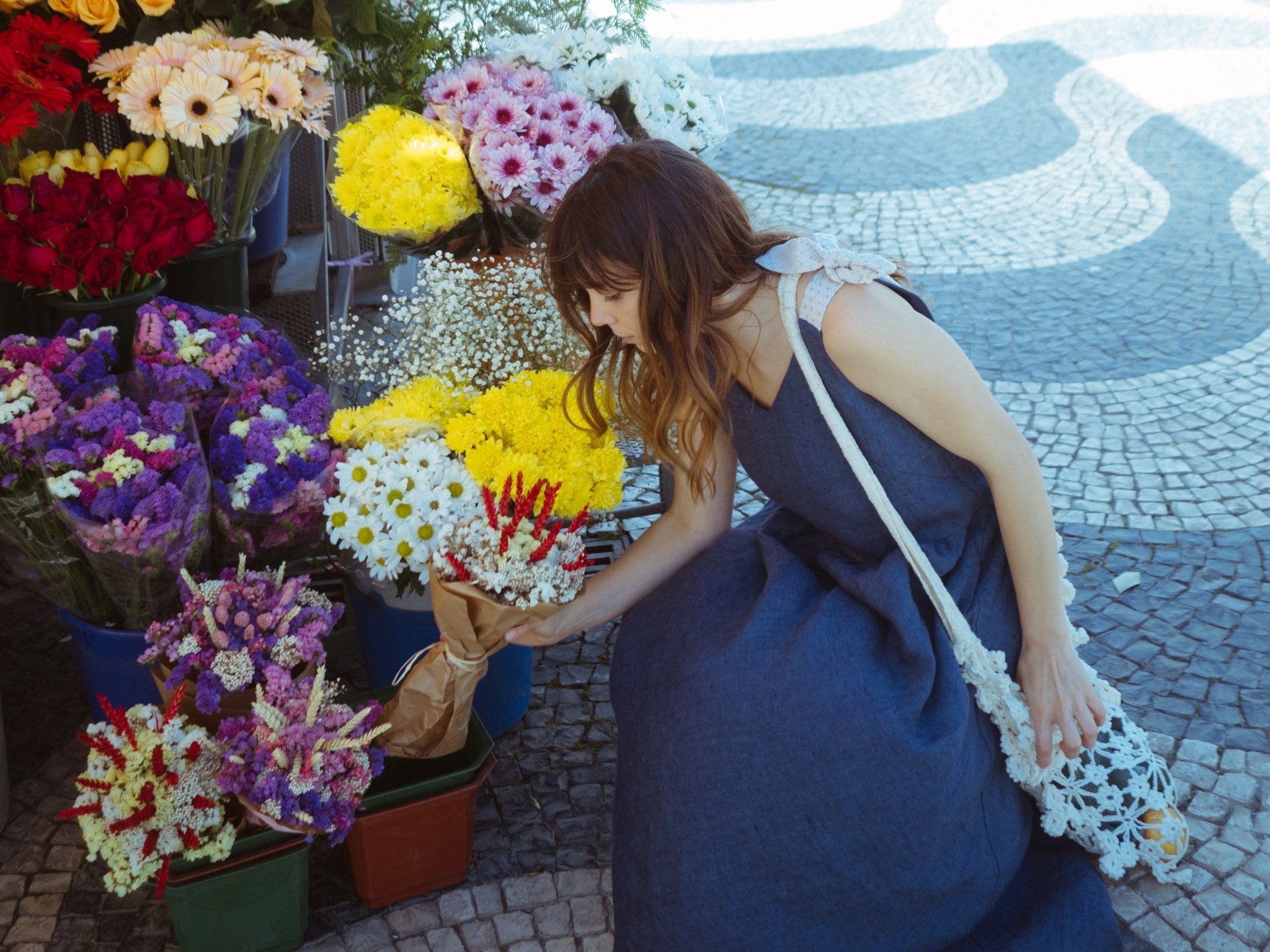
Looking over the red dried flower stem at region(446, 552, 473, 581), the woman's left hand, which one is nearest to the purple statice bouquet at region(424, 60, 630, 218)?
the red dried flower stem at region(446, 552, 473, 581)

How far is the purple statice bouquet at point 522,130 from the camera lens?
2.52 meters

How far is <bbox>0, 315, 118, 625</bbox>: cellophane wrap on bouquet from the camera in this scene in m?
2.12

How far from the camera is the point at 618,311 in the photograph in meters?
1.86

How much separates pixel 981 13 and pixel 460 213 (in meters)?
8.28

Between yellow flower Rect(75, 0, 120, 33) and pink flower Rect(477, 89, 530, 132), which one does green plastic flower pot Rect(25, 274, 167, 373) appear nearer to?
yellow flower Rect(75, 0, 120, 33)

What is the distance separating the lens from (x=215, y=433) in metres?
2.24

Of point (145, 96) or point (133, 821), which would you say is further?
point (145, 96)

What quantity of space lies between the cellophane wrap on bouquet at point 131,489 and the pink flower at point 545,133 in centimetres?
100

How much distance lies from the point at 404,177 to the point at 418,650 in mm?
1090

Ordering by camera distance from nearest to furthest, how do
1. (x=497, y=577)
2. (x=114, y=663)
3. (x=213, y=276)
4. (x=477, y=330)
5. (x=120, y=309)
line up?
(x=497, y=577), (x=114, y=663), (x=477, y=330), (x=120, y=309), (x=213, y=276)

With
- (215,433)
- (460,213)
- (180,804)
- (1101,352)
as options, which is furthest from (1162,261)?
(180,804)

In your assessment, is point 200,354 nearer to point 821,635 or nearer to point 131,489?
point 131,489

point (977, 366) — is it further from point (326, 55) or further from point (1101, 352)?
point (326, 55)

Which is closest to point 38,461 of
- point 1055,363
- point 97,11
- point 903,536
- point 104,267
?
point 104,267
